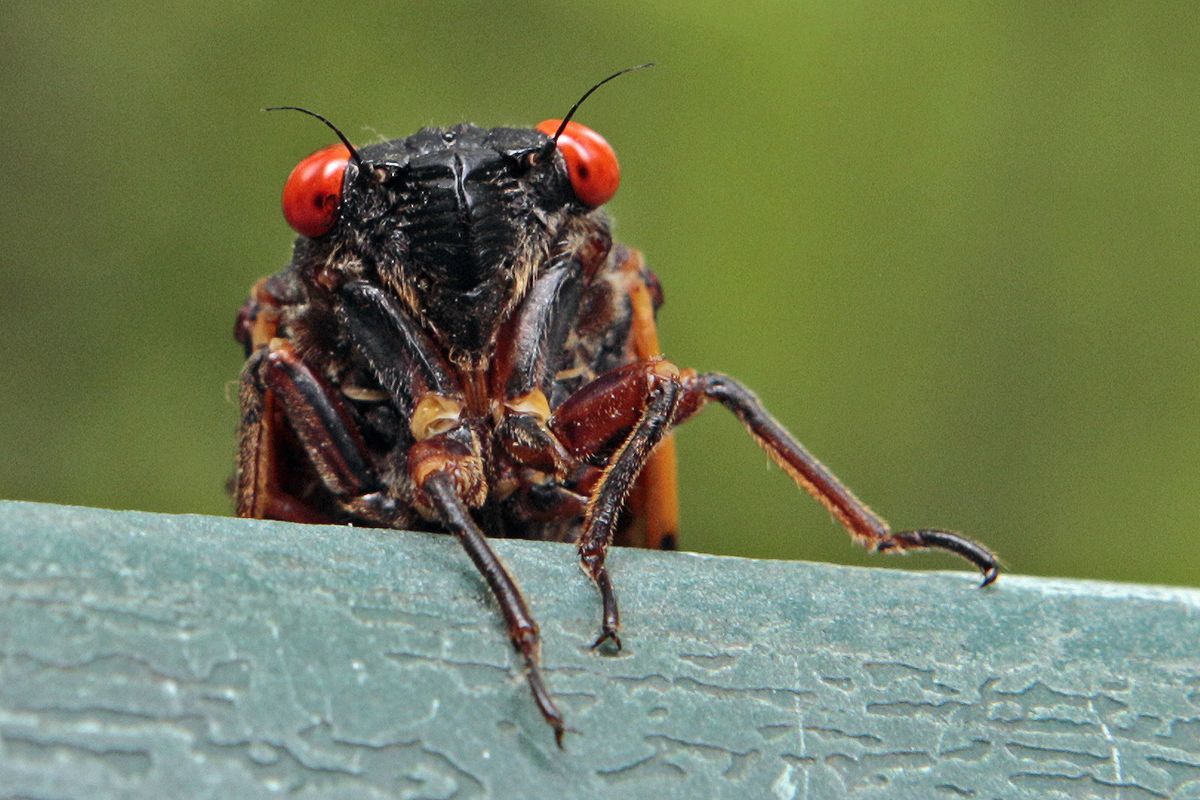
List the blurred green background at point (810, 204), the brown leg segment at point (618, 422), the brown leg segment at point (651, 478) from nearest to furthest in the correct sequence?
the brown leg segment at point (618, 422) < the brown leg segment at point (651, 478) < the blurred green background at point (810, 204)

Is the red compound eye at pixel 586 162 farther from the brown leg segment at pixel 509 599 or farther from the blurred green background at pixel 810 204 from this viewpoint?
the blurred green background at pixel 810 204

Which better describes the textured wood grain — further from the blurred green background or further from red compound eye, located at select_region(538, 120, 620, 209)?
the blurred green background

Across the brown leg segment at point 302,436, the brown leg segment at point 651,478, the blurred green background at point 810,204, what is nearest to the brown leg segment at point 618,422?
the brown leg segment at point 302,436

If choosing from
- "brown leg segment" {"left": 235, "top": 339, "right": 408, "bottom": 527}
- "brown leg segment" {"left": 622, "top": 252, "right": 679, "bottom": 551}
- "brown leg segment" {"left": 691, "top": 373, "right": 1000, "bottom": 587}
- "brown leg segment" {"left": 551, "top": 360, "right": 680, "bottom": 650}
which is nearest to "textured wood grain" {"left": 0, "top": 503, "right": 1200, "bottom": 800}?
"brown leg segment" {"left": 551, "top": 360, "right": 680, "bottom": 650}

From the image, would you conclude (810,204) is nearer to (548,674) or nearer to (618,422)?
(618,422)

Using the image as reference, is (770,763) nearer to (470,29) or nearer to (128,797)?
(128,797)

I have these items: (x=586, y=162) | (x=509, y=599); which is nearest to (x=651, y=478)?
(x=586, y=162)
